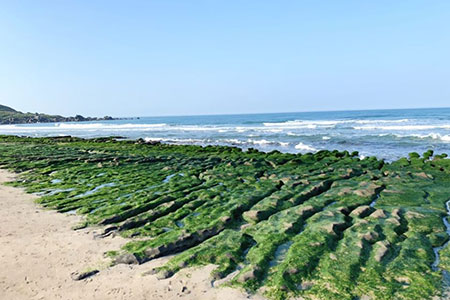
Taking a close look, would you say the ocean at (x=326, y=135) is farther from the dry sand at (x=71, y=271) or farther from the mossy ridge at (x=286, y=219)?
the dry sand at (x=71, y=271)

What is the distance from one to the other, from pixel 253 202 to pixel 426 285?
616 centimetres

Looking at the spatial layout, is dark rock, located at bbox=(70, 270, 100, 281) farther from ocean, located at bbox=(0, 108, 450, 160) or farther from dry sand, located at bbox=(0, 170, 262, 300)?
ocean, located at bbox=(0, 108, 450, 160)

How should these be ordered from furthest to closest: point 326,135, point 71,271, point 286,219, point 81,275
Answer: point 326,135, point 286,219, point 71,271, point 81,275

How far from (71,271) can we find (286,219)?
18.9 feet

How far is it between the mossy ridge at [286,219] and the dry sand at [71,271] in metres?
0.39

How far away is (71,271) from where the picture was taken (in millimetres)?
6840

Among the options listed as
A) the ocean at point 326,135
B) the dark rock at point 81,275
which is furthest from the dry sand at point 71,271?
the ocean at point 326,135

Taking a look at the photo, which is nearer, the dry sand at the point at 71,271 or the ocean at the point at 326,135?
the dry sand at the point at 71,271

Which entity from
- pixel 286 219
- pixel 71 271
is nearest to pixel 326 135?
pixel 286 219

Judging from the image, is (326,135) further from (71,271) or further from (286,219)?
(71,271)

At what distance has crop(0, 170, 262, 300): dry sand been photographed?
5.93m

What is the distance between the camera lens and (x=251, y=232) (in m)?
8.55

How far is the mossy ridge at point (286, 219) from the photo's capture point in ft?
20.4

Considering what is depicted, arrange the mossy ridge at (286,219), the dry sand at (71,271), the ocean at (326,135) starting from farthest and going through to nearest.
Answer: the ocean at (326,135) → the mossy ridge at (286,219) → the dry sand at (71,271)
